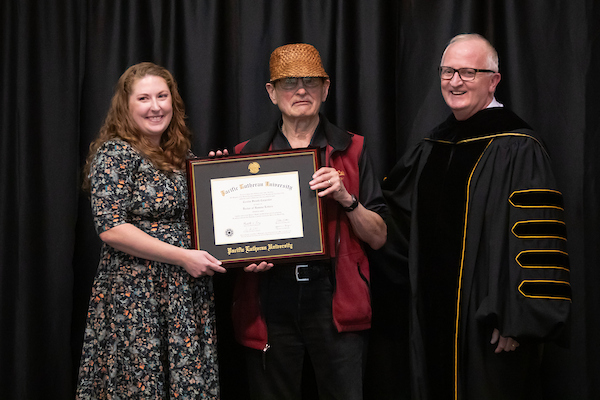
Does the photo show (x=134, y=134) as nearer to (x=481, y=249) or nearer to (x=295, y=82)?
(x=295, y=82)

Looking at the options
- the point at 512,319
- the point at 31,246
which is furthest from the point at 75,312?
the point at 512,319

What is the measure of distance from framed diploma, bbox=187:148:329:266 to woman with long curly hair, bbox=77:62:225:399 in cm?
10

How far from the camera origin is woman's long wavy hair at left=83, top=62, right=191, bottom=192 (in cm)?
210

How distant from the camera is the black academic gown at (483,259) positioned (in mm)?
1802

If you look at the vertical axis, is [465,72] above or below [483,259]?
above

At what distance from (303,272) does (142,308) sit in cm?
65

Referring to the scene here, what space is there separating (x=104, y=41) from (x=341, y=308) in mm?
1922

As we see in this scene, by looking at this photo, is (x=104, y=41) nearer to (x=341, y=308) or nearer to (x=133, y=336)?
(x=133, y=336)

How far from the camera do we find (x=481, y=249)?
6.43ft

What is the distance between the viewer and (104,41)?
9.05ft

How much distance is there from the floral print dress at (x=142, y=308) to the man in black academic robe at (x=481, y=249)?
922mm

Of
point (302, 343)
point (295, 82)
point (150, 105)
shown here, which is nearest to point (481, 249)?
point (302, 343)

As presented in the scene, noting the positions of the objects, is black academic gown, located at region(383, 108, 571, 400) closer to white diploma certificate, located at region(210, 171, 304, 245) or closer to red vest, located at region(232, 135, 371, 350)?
red vest, located at region(232, 135, 371, 350)

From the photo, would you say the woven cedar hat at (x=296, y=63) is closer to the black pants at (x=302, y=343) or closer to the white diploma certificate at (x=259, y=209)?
the white diploma certificate at (x=259, y=209)
